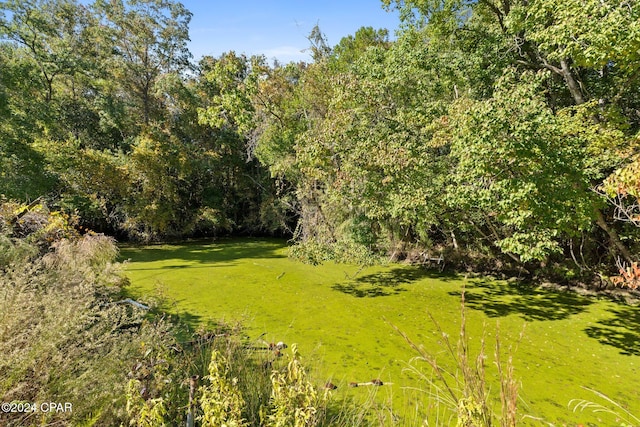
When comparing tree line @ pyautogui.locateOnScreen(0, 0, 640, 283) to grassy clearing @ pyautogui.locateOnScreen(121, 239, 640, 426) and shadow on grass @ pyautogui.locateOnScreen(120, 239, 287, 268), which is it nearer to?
grassy clearing @ pyautogui.locateOnScreen(121, 239, 640, 426)

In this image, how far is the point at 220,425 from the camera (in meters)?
1.49

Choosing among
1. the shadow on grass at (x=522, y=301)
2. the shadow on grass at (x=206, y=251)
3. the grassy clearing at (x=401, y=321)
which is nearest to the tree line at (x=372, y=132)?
the shadow on grass at (x=522, y=301)

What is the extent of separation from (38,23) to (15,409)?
12857 mm

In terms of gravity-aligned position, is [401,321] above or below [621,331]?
above

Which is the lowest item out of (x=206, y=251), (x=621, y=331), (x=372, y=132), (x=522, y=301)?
(x=621, y=331)

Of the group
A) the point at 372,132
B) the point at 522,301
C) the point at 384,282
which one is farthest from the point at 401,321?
the point at 372,132

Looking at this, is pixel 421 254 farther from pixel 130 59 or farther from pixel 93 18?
pixel 93 18

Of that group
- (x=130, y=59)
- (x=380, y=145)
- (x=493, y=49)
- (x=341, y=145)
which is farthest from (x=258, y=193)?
(x=493, y=49)

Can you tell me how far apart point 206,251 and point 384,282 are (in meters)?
6.44

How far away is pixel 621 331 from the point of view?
4.69 metres

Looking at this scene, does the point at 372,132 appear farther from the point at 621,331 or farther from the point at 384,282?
the point at 621,331

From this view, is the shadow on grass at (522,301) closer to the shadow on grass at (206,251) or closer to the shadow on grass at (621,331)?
the shadow on grass at (621,331)

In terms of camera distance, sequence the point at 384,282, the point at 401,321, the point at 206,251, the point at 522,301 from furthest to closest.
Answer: the point at 206,251
the point at 384,282
the point at 522,301
the point at 401,321

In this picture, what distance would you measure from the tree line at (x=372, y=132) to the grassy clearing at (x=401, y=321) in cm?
93
